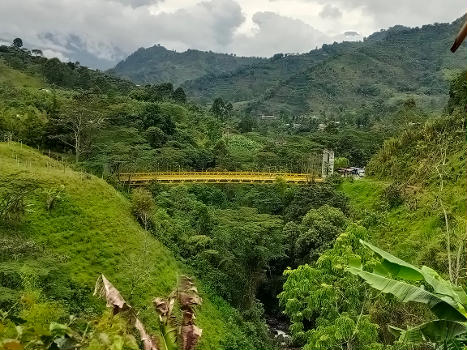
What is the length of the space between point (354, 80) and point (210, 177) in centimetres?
9512

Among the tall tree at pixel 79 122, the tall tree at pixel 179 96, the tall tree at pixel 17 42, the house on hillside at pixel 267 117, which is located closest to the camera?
the tall tree at pixel 79 122

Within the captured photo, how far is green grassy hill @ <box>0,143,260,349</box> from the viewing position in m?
13.1

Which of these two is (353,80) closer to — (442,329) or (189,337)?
(442,329)

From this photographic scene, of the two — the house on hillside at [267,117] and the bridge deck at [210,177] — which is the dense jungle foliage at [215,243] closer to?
the bridge deck at [210,177]

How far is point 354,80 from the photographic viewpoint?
380 ft

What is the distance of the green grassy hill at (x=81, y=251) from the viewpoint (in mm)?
13102

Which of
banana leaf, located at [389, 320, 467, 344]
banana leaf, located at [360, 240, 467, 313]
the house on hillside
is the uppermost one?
the house on hillside

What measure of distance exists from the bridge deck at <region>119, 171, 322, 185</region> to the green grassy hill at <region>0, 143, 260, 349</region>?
6.22 meters

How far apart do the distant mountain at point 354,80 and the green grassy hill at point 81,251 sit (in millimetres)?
74511

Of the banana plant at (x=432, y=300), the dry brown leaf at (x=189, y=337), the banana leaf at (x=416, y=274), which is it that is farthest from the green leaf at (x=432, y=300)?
the dry brown leaf at (x=189, y=337)

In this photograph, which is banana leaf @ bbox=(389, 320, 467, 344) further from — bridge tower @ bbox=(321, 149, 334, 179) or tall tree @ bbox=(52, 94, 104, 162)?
bridge tower @ bbox=(321, 149, 334, 179)

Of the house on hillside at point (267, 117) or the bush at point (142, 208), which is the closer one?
the bush at point (142, 208)

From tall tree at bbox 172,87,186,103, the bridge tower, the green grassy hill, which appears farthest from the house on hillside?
the green grassy hill

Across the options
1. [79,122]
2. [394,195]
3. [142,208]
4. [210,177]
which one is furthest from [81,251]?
[394,195]
